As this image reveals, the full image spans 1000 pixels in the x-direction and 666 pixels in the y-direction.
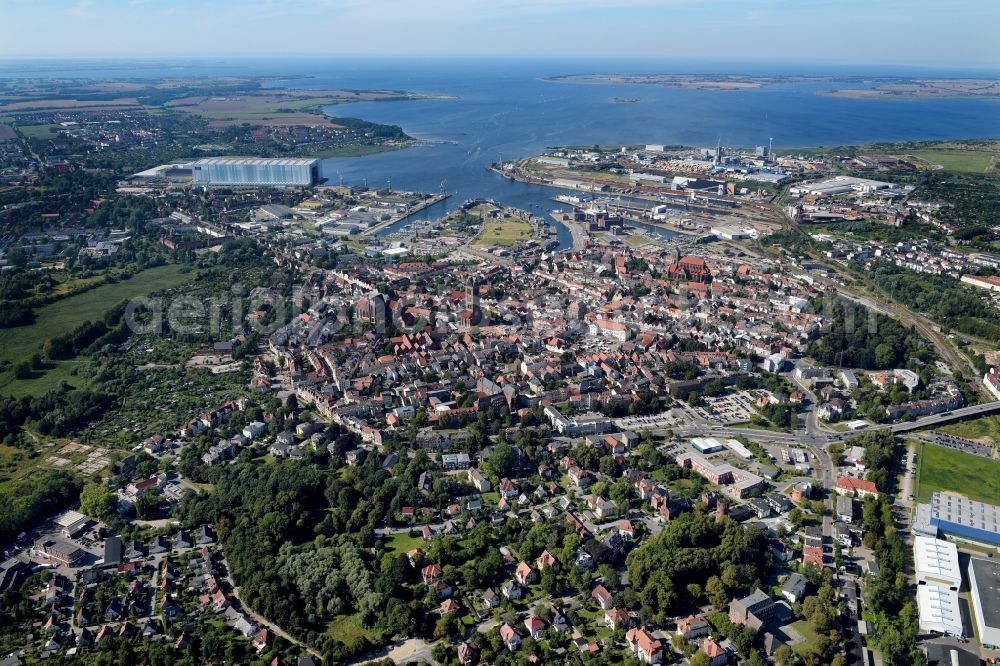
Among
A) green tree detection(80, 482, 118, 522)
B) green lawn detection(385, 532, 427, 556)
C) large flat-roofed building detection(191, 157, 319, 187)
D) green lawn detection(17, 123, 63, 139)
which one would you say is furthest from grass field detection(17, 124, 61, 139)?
green lawn detection(385, 532, 427, 556)

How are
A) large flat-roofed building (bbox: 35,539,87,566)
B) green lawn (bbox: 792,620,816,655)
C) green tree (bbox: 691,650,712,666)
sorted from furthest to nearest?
large flat-roofed building (bbox: 35,539,87,566), green lawn (bbox: 792,620,816,655), green tree (bbox: 691,650,712,666)

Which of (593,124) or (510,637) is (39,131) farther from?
(510,637)

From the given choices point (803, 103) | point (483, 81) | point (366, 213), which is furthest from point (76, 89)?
point (803, 103)

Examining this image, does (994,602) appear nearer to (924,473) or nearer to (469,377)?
(924,473)

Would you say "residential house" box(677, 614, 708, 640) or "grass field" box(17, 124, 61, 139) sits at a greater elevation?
"grass field" box(17, 124, 61, 139)

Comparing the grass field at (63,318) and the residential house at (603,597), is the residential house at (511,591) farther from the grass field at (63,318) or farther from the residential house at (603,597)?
the grass field at (63,318)

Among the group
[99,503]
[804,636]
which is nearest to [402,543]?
[99,503]

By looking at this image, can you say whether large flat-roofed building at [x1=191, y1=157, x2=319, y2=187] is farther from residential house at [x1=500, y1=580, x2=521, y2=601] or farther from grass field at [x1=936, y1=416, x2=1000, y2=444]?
grass field at [x1=936, y1=416, x2=1000, y2=444]
